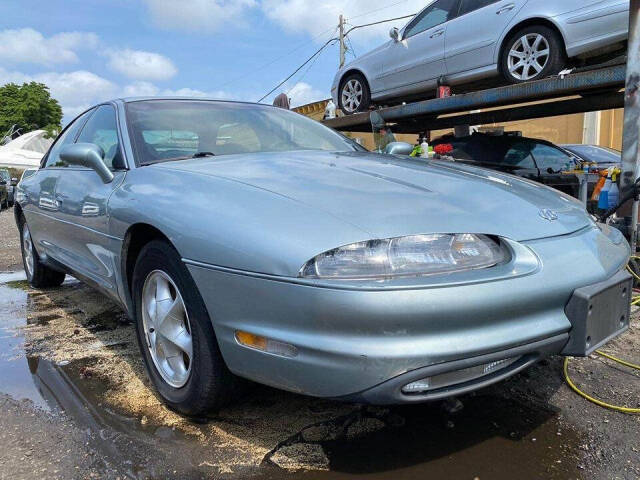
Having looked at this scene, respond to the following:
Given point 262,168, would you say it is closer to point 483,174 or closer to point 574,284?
point 483,174

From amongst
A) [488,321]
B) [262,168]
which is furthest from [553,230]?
[262,168]

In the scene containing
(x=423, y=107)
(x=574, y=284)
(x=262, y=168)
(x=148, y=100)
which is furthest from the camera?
(x=423, y=107)

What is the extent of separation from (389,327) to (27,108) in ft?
178

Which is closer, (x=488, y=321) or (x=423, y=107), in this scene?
(x=488, y=321)

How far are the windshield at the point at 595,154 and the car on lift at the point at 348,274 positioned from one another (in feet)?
22.1

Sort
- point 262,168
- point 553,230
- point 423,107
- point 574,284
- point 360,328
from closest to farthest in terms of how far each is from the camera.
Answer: point 360,328
point 574,284
point 553,230
point 262,168
point 423,107

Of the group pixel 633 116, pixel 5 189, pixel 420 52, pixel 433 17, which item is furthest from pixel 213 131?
pixel 5 189

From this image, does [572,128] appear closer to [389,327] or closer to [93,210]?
[93,210]

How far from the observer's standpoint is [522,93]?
5.57 m

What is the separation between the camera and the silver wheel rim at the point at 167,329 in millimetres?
2246

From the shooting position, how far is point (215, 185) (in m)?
2.17

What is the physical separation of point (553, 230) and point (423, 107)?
5.09 m

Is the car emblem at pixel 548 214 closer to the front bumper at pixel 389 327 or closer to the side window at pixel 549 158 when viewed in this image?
the front bumper at pixel 389 327

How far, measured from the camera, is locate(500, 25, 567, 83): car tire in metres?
5.55
